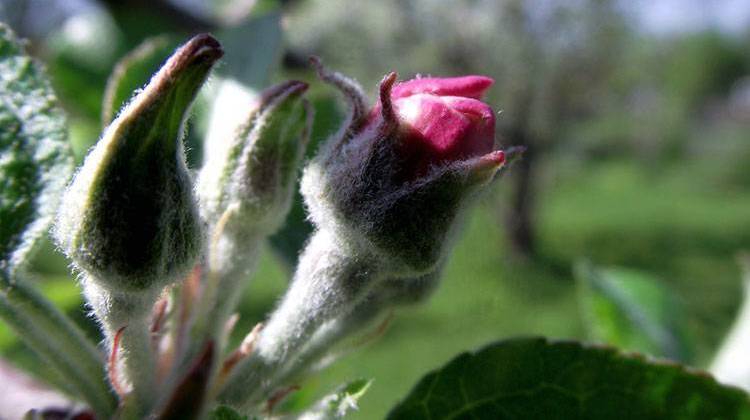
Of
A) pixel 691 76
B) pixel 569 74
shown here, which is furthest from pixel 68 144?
pixel 691 76

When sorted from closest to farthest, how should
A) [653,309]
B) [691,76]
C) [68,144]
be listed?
[68,144] → [653,309] → [691,76]

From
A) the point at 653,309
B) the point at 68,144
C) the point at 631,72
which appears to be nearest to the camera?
the point at 68,144

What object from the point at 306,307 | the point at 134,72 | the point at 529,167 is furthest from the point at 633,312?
the point at 529,167

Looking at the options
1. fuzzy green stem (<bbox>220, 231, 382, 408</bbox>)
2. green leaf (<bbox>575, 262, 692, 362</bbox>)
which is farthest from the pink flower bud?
green leaf (<bbox>575, 262, 692, 362</bbox>)

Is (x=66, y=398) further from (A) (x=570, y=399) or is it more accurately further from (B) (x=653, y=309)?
(B) (x=653, y=309)

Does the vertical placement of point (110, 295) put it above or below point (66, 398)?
above

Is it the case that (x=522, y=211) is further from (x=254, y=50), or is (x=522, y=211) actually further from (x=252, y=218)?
(x=252, y=218)
